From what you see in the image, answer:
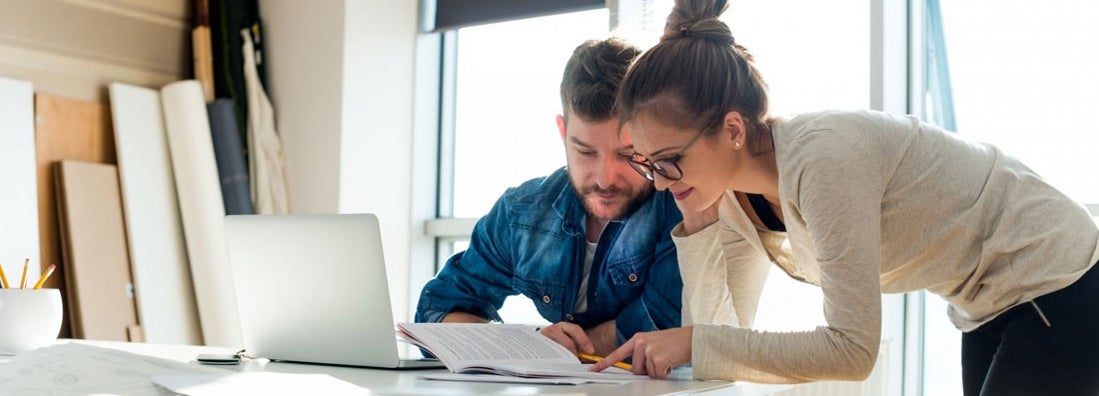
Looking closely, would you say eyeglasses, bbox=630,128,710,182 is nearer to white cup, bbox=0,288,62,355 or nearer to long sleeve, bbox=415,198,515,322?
long sleeve, bbox=415,198,515,322

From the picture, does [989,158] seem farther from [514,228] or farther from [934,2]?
[934,2]

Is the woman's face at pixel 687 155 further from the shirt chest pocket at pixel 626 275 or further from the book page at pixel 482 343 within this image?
the shirt chest pocket at pixel 626 275

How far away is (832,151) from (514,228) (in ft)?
2.82

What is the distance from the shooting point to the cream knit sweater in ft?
4.76

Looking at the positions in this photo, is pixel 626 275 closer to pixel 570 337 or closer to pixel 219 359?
pixel 570 337

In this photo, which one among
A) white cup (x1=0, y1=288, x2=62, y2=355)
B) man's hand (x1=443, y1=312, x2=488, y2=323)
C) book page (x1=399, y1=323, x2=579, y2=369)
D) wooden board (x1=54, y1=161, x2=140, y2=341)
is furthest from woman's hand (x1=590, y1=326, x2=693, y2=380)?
wooden board (x1=54, y1=161, x2=140, y2=341)

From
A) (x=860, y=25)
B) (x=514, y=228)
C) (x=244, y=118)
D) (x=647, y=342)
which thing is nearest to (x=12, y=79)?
(x=244, y=118)

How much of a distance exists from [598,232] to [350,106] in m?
2.29

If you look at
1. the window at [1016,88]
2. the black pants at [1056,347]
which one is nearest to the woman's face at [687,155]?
the black pants at [1056,347]

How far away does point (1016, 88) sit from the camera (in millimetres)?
3094

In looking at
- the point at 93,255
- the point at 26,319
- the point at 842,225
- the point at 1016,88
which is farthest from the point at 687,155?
the point at 93,255

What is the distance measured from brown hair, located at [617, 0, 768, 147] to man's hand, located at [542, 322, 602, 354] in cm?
37

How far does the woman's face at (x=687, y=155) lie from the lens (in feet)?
5.19

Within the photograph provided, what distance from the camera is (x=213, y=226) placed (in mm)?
4105
